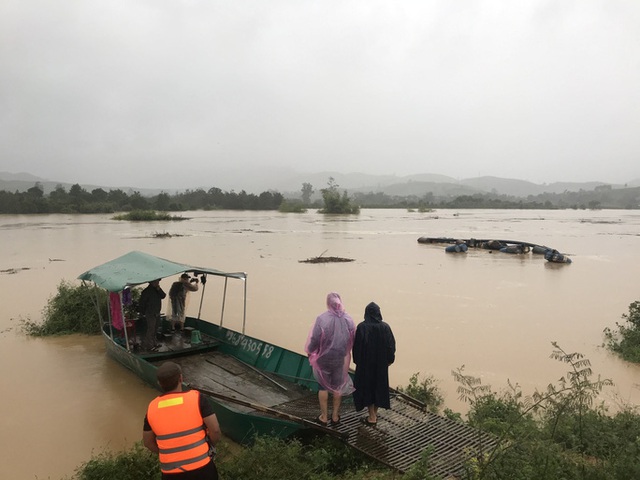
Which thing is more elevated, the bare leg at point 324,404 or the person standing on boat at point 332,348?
the person standing on boat at point 332,348

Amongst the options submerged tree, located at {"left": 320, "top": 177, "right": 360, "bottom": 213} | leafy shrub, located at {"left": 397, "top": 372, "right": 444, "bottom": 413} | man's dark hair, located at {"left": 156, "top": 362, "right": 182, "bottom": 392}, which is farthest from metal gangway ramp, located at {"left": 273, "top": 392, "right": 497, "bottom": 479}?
submerged tree, located at {"left": 320, "top": 177, "right": 360, "bottom": 213}

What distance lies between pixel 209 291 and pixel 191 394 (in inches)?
422

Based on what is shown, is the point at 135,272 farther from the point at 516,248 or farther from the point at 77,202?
the point at 77,202

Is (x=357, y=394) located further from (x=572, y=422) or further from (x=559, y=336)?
(x=559, y=336)

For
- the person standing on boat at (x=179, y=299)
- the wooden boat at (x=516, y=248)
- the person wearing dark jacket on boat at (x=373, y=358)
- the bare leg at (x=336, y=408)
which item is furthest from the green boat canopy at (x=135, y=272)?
the wooden boat at (x=516, y=248)

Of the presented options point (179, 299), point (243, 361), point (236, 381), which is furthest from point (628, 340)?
point (179, 299)

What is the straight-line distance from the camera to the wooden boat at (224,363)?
471 cm

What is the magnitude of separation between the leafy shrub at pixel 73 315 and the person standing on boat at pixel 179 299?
2.27m

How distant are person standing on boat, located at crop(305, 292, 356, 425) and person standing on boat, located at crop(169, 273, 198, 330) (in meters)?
3.80

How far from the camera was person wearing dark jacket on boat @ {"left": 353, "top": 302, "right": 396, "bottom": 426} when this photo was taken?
4.32 m

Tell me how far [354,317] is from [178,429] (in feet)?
27.0

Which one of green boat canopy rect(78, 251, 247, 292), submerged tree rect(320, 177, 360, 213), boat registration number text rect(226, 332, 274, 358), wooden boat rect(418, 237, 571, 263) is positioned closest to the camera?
boat registration number text rect(226, 332, 274, 358)

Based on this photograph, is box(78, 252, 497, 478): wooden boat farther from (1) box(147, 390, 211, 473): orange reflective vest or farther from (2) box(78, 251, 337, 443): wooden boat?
(1) box(147, 390, 211, 473): orange reflective vest

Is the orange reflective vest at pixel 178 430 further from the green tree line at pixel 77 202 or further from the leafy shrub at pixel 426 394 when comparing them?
the green tree line at pixel 77 202
